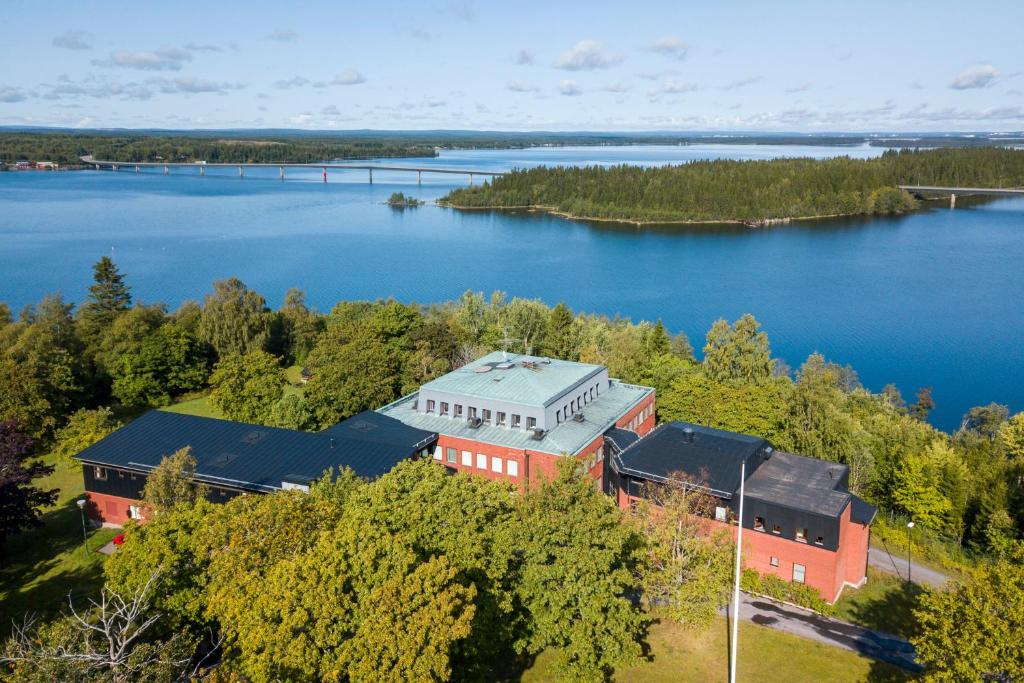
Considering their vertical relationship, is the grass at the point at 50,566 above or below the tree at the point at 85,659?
below

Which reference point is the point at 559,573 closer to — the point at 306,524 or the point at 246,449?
the point at 306,524

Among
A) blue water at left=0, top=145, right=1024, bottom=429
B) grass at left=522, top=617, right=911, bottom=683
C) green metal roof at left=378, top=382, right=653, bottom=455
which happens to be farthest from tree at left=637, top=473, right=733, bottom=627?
blue water at left=0, top=145, right=1024, bottom=429

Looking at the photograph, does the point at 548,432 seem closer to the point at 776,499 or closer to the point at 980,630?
the point at 776,499

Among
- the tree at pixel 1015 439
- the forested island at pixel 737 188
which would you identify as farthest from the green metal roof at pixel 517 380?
the forested island at pixel 737 188

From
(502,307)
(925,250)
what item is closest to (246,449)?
(502,307)

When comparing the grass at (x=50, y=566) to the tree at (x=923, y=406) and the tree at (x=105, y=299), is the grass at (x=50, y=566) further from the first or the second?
the tree at (x=923, y=406)
